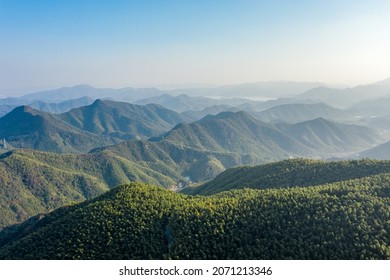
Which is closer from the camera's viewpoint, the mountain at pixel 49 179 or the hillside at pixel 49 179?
the hillside at pixel 49 179

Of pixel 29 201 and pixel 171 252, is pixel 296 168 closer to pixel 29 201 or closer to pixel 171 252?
pixel 171 252

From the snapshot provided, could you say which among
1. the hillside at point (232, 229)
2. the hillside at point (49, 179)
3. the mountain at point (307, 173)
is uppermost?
the hillside at point (232, 229)

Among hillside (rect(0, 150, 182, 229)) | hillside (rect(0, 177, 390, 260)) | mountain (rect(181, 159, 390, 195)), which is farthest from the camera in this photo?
hillside (rect(0, 150, 182, 229))

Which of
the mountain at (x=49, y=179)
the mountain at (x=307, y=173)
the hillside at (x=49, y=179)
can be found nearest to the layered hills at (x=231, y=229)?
the mountain at (x=307, y=173)

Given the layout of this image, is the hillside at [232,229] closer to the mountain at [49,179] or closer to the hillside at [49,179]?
the hillside at [49,179]

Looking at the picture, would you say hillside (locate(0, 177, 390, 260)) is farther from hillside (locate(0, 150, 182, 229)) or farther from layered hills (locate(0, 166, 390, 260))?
hillside (locate(0, 150, 182, 229))

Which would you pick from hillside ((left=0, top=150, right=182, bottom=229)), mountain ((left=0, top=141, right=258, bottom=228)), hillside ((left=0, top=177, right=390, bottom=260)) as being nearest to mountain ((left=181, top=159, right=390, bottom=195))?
hillside ((left=0, top=177, right=390, bottom=260))

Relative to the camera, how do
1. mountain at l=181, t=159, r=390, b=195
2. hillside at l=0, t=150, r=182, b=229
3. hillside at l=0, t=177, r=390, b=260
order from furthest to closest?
hillside at l=0, t=150, r=182, b=229 < mountain at l=181, t=159, r=390, b=195 < hillside at l=0, t=177, r=390, b=260

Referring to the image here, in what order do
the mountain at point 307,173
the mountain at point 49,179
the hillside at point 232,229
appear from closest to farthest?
the hillside at point 232,229, the mountain at point 307,173, the mountain at point 49,179
